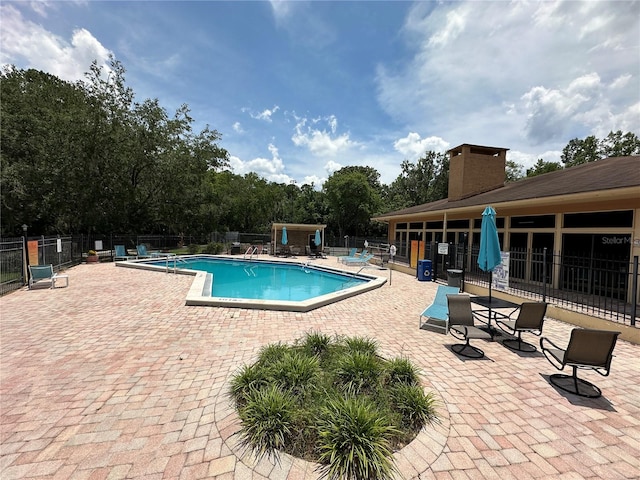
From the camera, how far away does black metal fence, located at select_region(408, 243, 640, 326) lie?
6.22 meters

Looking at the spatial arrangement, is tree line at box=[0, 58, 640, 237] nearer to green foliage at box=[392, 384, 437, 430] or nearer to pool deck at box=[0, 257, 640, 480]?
pool deck at box=[0, 257, 640, 480]

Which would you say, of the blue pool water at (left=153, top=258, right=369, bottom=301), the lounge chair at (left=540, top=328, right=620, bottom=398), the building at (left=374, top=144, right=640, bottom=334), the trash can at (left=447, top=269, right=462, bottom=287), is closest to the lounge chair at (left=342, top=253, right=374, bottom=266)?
the blue pool water at (left=153, top=258, right=369, bottom=301)

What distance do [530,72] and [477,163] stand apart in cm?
664

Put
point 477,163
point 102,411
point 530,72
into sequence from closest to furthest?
point 102,411 < point 530,72 < point 477,163

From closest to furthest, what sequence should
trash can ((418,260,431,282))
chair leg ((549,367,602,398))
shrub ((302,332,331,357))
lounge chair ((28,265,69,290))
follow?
1. chair leg ((549,367,602,398))
2. shrub ((302,332,331,357))
3. lounge chair ((28,265,69,290))
4. trash can ((418,260,431,282))

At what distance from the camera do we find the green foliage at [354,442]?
2.22 meters

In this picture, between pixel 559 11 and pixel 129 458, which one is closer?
pixel 129 458

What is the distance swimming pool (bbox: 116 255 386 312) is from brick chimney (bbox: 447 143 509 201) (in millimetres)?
9017

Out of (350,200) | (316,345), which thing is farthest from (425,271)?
(350,200)

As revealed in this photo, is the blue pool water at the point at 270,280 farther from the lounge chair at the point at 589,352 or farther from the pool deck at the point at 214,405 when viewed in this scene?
the lounge chair at the point at 589,352

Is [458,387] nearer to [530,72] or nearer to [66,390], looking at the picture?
[66,390]

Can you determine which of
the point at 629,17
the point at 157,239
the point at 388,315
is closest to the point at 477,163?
the point at 629,17

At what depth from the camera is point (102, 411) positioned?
309 cm

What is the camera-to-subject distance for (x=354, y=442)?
7.82ft
